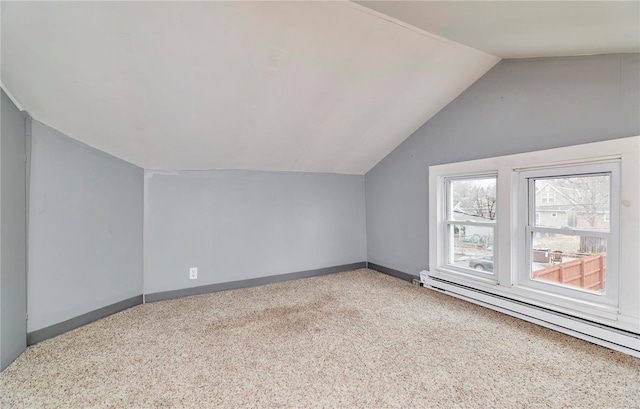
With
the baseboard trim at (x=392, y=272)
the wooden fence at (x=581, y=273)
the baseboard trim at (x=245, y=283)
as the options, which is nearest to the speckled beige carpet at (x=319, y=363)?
the baseboard trim at (x=245, y=283)

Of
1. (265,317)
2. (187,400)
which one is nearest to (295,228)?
(265,317)

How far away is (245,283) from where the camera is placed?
3287 mm

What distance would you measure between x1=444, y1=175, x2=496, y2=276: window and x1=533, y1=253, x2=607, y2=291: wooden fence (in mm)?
464

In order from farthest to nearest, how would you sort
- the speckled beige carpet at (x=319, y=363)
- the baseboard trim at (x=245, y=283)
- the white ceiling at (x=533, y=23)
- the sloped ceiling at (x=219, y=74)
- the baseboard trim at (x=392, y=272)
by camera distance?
the baseboard trim at (x=392, y=272) < the baseboard trim at (x=245, y=283) < the sloped ceiling at (x=219, y=74) < the speckled beige carpet at (x=319, y=363) < the white ceiling at (x=533, y=23)

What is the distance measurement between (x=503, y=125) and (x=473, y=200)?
0.80 m

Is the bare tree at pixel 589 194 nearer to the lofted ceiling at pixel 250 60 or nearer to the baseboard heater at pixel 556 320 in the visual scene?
the baseboard heater at pixel 556 320

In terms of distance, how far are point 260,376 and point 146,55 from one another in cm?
211

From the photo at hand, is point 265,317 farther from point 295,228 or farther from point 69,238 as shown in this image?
point 69,238

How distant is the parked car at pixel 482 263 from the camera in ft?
8.90

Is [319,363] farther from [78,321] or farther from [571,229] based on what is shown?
[571,229]

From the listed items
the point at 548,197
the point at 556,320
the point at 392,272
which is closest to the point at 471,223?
the point at 548,197

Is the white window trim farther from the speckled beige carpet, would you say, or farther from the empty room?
the speckled beige carpet

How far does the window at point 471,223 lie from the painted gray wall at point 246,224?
1.38 metres

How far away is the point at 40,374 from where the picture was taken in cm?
163
